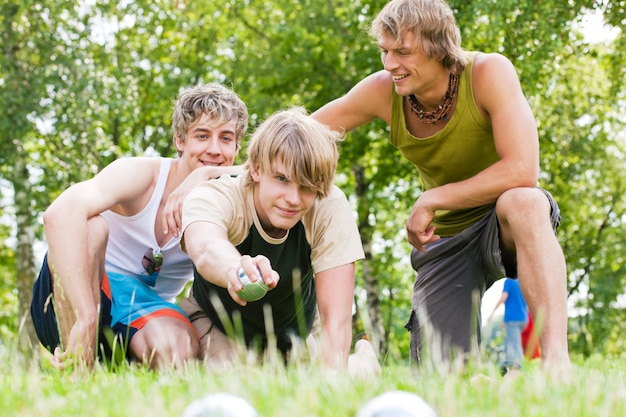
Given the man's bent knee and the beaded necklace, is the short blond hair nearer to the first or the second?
the beaded necklace

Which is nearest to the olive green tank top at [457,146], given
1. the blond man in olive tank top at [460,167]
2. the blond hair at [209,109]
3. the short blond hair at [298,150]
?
the blond man in olive tank top at [460,167]

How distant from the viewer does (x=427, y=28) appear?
438 centimetres

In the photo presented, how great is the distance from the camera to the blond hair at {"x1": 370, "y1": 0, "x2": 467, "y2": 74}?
4379 mm

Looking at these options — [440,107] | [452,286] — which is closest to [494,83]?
[440,107]

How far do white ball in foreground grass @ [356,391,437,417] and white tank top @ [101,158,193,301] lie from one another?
293cm

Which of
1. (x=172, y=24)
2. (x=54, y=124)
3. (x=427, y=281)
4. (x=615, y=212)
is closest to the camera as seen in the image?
(x=427, y=281)

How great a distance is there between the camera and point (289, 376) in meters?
2.63

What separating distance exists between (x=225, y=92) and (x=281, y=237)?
1.43m

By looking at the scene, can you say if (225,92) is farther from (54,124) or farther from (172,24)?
(172,24)

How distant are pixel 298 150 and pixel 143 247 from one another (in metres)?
1.60

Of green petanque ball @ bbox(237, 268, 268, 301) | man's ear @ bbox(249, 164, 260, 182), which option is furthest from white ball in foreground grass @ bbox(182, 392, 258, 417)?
man's ear @ bbox(249, 164, 260, 182)

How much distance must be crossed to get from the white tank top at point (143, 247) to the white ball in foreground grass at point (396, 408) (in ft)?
9.60

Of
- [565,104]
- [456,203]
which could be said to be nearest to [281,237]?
[456,203]

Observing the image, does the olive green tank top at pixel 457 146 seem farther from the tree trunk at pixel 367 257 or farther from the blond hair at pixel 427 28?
the tree trunk at pixel 367 257
